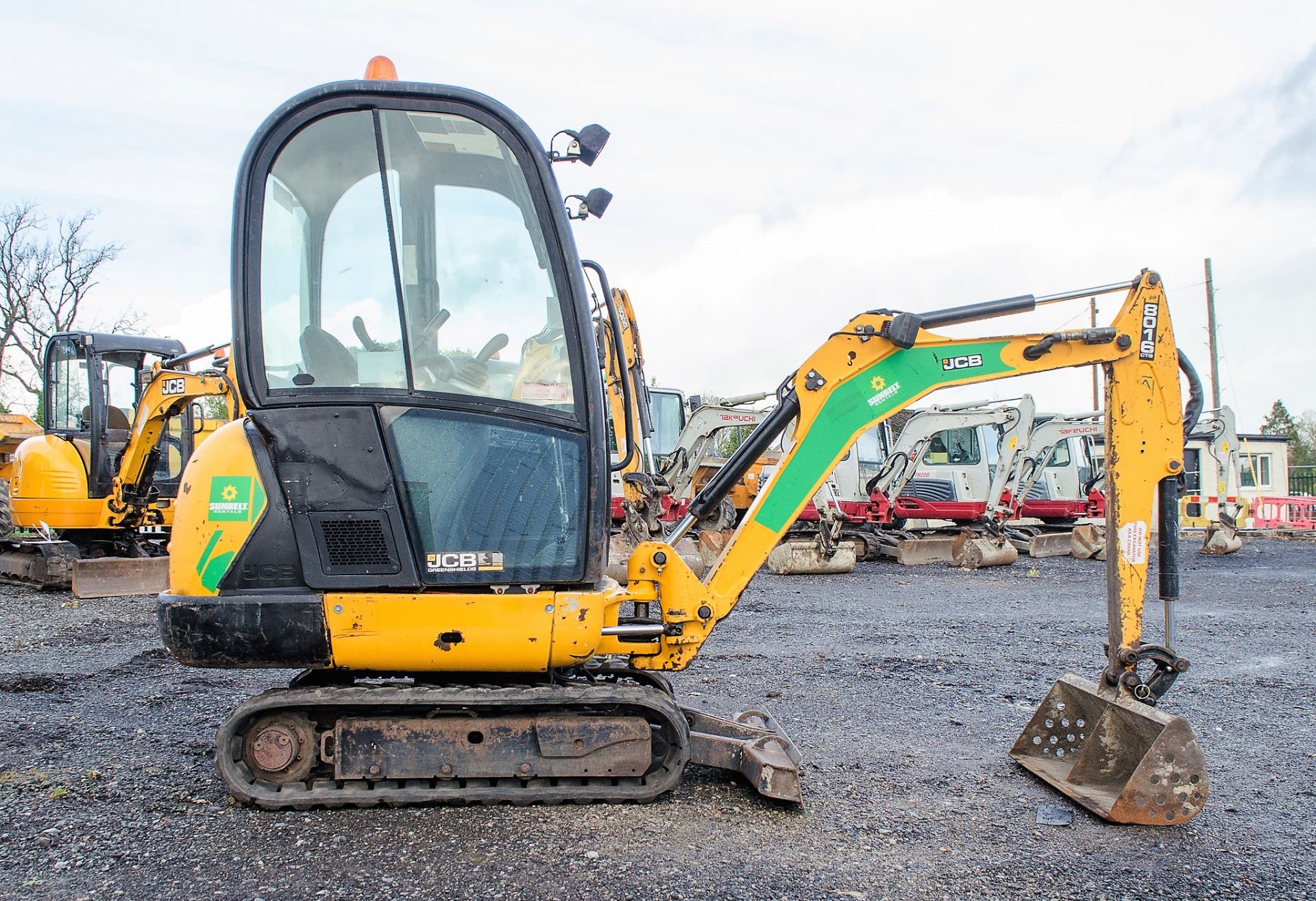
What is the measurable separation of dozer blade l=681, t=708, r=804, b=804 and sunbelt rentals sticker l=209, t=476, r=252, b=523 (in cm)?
192

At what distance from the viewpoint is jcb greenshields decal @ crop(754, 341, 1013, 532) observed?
13.2ft

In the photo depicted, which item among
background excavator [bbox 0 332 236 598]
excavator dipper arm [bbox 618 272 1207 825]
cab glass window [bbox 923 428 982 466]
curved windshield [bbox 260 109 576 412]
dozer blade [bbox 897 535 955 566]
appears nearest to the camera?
curved windshield [bbox 260 109 576 412]

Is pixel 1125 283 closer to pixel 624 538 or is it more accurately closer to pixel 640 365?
pixel 640 365

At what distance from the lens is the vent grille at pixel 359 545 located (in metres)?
3.49

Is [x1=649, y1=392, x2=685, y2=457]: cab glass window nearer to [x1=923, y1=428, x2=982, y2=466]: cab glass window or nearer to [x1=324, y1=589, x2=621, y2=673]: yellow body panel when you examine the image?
[x1=923, y1=428, x2=982, y2=466]: cab glass window

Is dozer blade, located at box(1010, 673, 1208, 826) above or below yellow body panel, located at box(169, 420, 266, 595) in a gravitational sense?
below

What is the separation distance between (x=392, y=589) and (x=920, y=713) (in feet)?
9.97

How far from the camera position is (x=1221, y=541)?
15.7 m

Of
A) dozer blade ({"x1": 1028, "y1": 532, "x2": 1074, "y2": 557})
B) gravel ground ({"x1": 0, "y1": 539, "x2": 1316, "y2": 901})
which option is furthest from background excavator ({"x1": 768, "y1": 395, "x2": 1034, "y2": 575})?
gravel ground ({"x1": 0, "y1": 539, "x2": 1316, "y2": 901})

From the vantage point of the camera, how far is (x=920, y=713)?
512cm

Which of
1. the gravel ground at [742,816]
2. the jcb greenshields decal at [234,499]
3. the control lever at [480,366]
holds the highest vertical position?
the control lever at [480,366]

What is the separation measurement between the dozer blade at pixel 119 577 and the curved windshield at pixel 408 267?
292 inches

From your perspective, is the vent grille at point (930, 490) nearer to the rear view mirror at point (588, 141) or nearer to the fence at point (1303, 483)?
the rear view mirror at point (588, 141)

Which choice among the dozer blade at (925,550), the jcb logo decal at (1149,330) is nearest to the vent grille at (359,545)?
the jcb logo decal at (1149,330)
